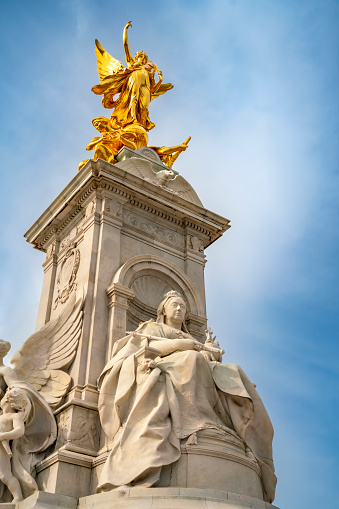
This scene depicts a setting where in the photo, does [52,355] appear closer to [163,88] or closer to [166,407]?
[166,407]

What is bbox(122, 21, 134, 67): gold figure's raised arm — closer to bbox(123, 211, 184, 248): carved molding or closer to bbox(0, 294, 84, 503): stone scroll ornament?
bbox(123, 211, 184, 248): carved molding

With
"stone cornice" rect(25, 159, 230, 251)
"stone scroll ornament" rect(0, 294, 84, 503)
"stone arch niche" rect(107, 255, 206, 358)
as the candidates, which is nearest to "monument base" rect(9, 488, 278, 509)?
"stone scroll ornament" rect(0, 294, 84, 503)

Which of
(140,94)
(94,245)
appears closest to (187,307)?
(94,245)

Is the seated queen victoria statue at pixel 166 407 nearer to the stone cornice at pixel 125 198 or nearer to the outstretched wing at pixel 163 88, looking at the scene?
the stone cornice at pixel 125 198

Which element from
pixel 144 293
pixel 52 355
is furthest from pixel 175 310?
pixel 52 355

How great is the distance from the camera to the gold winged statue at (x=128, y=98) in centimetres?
1658

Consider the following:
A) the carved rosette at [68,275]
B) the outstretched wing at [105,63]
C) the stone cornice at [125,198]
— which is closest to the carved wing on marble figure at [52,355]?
the carved rosette at [68,275]

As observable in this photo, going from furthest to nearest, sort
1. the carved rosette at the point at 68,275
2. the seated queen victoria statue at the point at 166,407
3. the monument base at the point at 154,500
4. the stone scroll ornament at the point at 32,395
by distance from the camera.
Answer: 1. the carved rosette at the point at 68,275
2. the stone scroll ornament at the point at 32,395
3. the seated queen victoria statue at the point at 166,407
4. the monument base at the point at 154,500

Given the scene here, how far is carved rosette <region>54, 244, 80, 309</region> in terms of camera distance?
13.6m

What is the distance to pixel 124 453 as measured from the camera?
948 centimetres

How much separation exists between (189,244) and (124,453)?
6.62 m

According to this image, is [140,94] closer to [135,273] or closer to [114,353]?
[135,273]

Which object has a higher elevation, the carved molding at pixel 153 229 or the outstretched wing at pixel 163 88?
the outstretched wing at pixel 163 88

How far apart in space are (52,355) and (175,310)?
248cm
